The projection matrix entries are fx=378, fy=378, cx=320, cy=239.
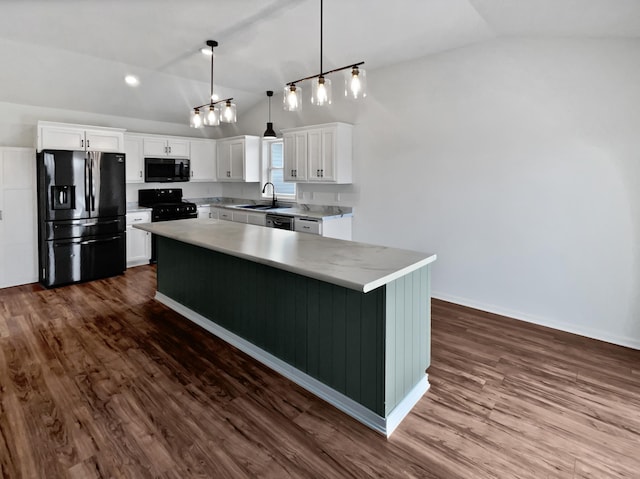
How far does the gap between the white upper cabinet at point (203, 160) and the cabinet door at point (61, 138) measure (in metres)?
1.92

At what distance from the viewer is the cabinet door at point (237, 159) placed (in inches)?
251

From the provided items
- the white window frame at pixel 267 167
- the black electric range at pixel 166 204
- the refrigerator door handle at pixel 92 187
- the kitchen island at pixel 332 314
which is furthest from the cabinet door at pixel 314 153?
the refrigerator door handle at pixel 92 187

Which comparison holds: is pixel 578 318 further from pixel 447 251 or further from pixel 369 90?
pixel 369 90

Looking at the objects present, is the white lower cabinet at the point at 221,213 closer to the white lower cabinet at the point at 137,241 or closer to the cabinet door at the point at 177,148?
the cabinet door at the point at 177,148

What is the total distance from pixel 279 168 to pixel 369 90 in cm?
220

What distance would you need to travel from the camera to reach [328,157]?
495 cm


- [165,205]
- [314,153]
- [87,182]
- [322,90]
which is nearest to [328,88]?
[322,90]

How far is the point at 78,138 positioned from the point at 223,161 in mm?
2339

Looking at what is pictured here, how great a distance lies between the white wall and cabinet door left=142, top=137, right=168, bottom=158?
11.1ft

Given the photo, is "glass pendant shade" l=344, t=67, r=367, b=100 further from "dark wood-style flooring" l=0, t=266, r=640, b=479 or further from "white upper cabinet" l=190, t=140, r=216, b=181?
"white upper cabinet" l=190, t=140, r=216, b=181

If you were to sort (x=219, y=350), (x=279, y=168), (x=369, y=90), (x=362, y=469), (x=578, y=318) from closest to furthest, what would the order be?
(x=362, y=469), (x=219, y=350), (x=578, y=318), (x=369, y=90), (x=279, y=168)

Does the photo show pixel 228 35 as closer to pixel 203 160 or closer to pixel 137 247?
pixel 203 160

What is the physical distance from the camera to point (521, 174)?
143 inches

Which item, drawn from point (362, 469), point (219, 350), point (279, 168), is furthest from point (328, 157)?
point (362, 469)
